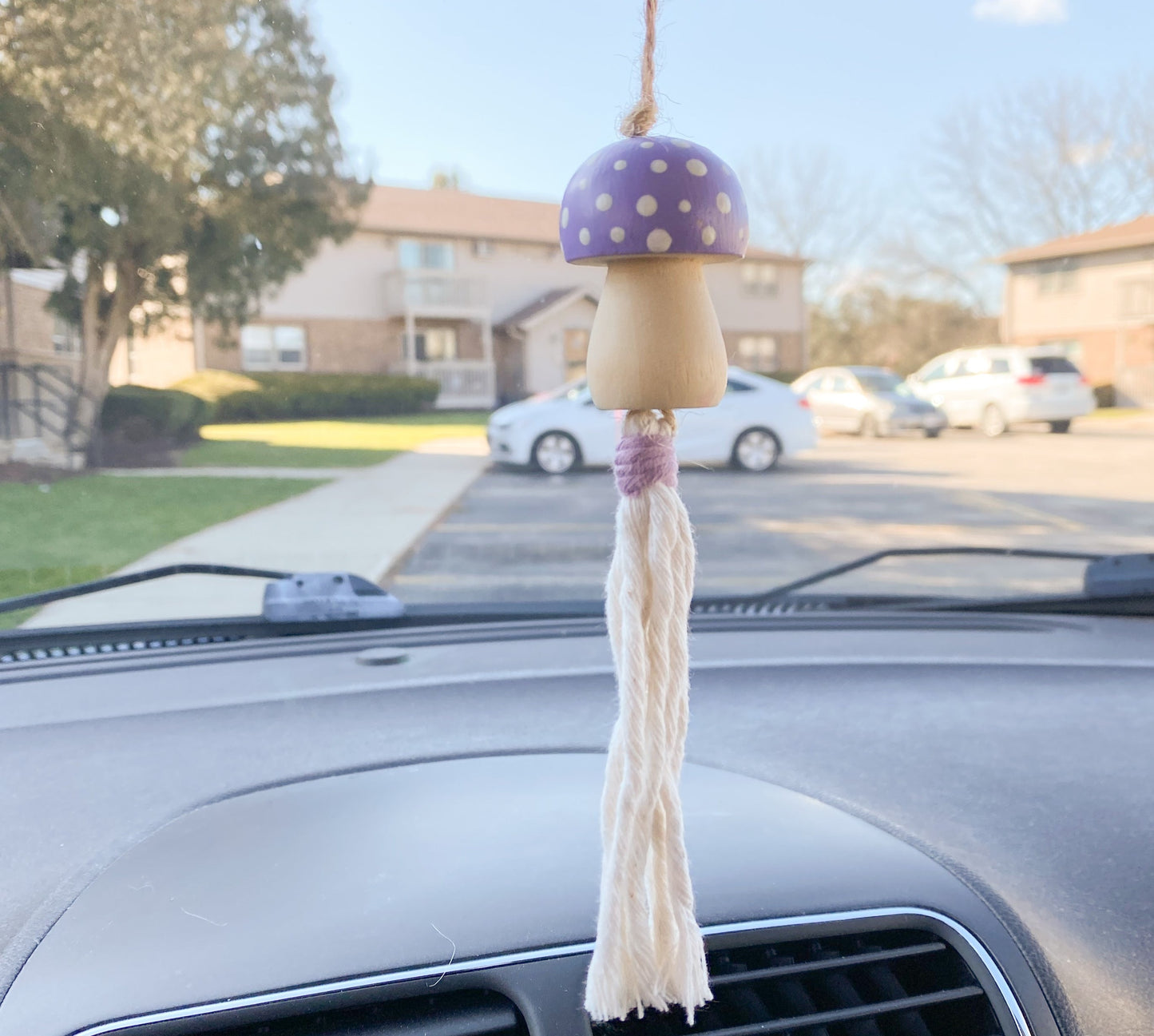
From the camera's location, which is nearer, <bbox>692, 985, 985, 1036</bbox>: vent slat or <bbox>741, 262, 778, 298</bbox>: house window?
<bbox>692, 985, 985, 1036</bbox>: vent slat

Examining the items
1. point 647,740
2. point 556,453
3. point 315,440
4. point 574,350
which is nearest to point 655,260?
point 647,740

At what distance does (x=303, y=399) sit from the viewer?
227 cm

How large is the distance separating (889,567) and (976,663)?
1.11 m

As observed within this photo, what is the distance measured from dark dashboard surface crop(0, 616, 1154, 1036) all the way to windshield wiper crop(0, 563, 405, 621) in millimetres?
85

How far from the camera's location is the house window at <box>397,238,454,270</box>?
242 centimetres

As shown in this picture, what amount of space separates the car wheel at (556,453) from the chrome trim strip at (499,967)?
154cm

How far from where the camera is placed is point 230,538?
2541mm

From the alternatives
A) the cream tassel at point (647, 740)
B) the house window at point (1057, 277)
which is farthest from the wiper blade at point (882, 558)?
the cream tassel at point (647, 740)

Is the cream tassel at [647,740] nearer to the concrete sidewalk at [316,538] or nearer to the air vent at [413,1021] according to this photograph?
the air vent at [413,1021]

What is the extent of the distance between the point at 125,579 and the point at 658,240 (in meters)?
1.73

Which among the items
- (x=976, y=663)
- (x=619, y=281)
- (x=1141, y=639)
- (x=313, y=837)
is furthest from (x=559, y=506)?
(x=619, y=281)

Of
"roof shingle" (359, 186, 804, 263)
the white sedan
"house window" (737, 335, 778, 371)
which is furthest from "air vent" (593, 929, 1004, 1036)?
"roof shingle" (359, 186, 804, 263)

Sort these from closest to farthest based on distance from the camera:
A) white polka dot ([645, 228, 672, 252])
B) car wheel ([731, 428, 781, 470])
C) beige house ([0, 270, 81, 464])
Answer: white polka dot ([645, 228, 672, 252])
beige house ([0, 270, 81, 464])
car wheel ([731, 428, 781, 470])

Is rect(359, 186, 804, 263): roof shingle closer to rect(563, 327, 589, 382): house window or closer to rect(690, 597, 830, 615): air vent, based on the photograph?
rect(563, 327, 589, 382): house window
